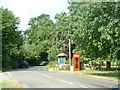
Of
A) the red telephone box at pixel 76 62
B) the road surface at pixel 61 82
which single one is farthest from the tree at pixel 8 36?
the road surface at pixel 61 82

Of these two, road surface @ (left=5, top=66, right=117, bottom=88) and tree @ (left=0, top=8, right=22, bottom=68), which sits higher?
tree @ (left=0, top=8, right=22, bottom=68)

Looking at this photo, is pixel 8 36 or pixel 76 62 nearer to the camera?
pixel 76 62

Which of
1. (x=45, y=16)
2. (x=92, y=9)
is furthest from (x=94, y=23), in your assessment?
(x=45, y=16)

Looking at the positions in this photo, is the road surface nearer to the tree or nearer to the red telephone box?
the red telephone box

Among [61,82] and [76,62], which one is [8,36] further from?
[61,82]

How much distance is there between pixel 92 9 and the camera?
17656 millimetres

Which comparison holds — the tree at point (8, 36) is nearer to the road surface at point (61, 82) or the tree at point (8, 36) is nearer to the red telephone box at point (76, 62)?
the red telephone box at point (76, 62)

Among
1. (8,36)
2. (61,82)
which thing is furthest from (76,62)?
(61,82)

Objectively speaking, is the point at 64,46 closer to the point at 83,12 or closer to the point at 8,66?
the point at 8,66

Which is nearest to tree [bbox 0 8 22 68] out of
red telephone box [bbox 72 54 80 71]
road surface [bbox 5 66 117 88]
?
red telephone box [bbox 72 54 80 71]

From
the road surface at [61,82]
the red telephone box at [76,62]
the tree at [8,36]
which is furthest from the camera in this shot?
the tree at [8,36]

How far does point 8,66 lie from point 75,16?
22.4 meters

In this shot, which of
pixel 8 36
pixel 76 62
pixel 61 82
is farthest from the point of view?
pixel 8 36

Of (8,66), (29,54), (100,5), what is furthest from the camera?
(29,54)
